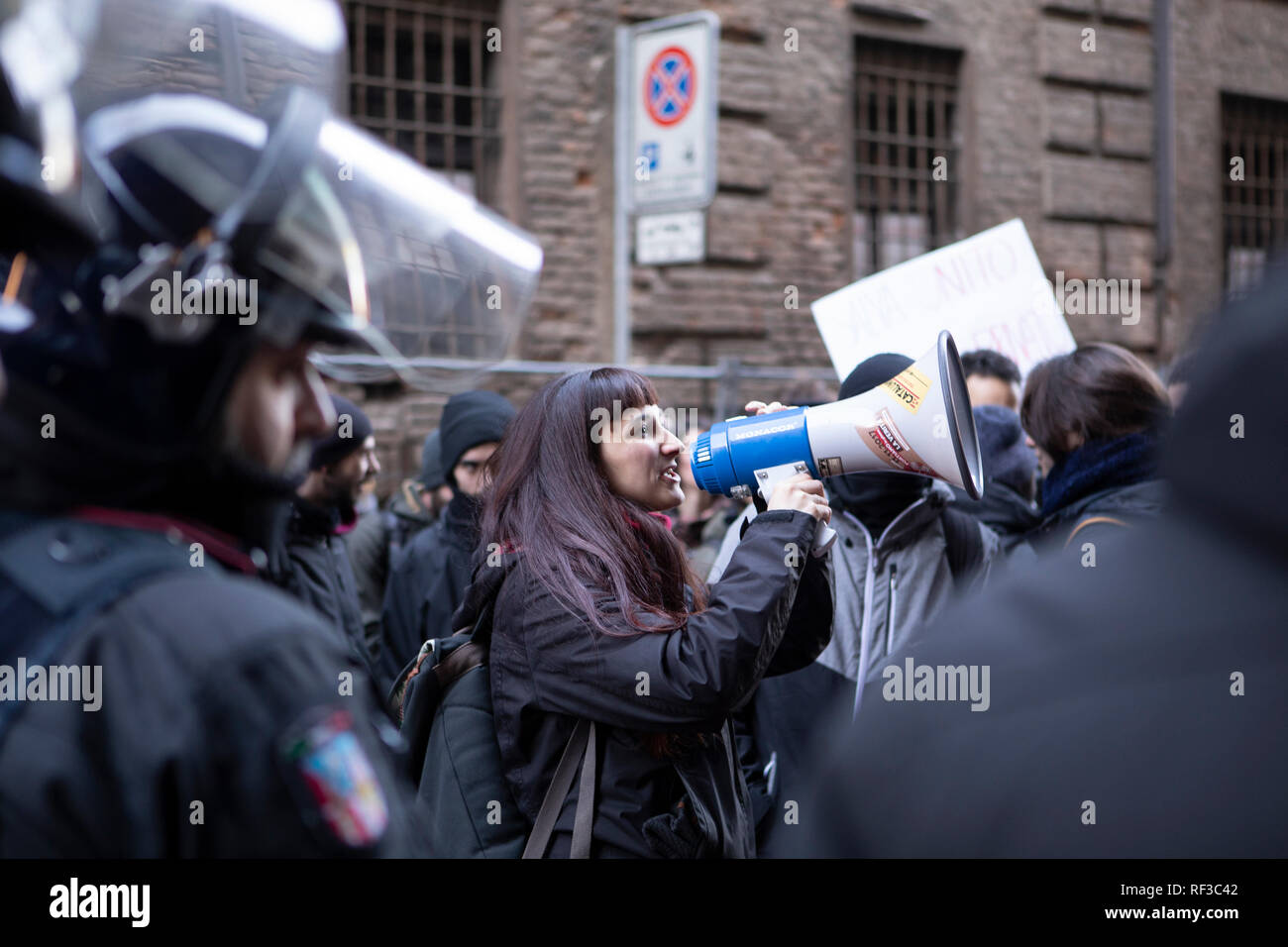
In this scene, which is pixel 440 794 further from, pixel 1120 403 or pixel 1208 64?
pixel 1208 64

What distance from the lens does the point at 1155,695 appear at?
88 centimetres

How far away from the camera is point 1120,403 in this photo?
2.79 metres

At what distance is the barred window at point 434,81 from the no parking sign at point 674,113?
49.7 inches

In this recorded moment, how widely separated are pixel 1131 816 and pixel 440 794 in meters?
1.47

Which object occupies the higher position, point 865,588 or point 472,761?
point 865,588

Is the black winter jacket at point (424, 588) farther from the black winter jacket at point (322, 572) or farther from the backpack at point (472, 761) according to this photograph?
the backpack at point (472, 761)

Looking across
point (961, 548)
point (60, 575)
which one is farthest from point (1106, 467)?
point (60, 575)

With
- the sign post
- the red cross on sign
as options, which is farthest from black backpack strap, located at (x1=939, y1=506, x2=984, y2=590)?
the red cross on sign

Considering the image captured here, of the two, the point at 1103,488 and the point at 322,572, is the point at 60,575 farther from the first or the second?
the point at 322,572

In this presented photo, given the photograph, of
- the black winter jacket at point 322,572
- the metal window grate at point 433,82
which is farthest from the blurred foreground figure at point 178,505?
the metal window grate at point 433,82

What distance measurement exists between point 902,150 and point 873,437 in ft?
21.8

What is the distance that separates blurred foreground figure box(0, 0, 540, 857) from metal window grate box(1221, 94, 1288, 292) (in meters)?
9.84

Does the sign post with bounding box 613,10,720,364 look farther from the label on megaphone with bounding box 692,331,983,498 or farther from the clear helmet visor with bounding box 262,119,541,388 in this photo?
the clear helmet visor with bounding box 262,119,541,388

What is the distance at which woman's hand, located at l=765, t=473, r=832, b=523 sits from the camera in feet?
7.30
